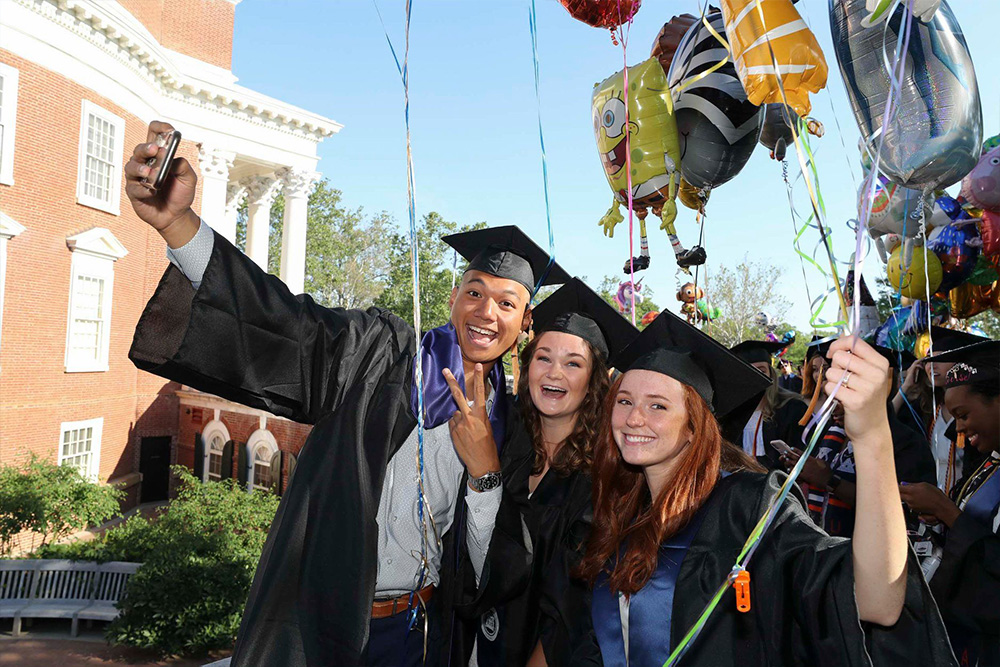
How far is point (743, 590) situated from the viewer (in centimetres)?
175

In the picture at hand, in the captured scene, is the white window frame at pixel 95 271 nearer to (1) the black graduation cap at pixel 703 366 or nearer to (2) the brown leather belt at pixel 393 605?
(2) the brown leather belt at pixel 393 605

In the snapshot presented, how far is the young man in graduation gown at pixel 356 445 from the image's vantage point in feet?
6.88

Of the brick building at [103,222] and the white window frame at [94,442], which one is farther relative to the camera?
the white window frame at [94,442]

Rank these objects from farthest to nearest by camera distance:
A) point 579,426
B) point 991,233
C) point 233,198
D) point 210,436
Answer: point 233,198 < point 210,436 < point 991,233 < point 579,426

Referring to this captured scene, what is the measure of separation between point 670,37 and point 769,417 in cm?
319

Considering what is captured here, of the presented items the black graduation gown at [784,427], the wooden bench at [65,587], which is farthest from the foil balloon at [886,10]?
the wooden bench at [65,587]

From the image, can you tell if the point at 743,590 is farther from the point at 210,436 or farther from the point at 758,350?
the point at 210,436

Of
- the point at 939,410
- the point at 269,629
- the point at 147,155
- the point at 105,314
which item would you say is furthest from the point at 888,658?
the point at 105,314

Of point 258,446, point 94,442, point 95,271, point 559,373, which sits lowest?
point 258,446

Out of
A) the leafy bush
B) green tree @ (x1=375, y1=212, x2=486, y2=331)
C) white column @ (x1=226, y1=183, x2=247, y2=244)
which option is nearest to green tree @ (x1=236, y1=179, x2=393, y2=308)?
green tree @ (x1=375, y1=212, x2=486, y2=331)

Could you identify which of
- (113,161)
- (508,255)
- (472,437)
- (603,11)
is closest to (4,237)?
(113,161)

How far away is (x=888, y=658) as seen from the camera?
1.61m

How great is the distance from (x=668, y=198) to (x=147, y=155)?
117 inches

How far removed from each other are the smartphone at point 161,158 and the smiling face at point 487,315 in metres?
1.23
